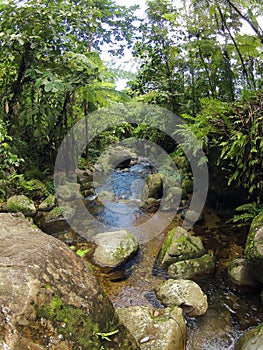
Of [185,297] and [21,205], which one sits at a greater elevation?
[21,205]

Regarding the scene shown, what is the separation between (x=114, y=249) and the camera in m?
4.58

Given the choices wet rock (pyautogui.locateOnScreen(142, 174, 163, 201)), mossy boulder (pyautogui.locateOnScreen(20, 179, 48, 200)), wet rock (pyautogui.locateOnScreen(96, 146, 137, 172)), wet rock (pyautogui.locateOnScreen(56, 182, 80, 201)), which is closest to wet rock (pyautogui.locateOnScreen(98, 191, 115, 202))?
wet rock (pyautogui.locateOnScreen(56, 182, 80, 201))

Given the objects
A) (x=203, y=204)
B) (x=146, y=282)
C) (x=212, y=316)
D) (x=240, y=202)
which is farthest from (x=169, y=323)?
(x=203, y=204)

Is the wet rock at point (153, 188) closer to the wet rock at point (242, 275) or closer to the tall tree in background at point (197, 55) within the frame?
the tall tree in background at point (197, 55)

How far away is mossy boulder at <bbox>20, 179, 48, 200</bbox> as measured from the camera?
697cm

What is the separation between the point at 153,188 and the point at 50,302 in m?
6.05

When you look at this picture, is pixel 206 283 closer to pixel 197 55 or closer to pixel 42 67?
pixel 42 67

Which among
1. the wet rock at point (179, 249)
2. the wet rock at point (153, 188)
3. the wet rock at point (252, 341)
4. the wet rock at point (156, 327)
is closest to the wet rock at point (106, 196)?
the wet rock at point (153, 188)

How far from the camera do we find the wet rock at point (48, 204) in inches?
262

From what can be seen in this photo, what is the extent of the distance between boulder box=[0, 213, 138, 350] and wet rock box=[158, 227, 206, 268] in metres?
2.38

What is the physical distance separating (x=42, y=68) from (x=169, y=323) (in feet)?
20.9

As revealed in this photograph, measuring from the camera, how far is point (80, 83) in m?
6.34

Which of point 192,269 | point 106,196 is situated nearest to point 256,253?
point 192,269

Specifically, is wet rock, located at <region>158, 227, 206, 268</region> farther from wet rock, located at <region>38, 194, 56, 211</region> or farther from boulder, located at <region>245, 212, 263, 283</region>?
wet rock, located at <region>38, 194, 56, 211</region>
